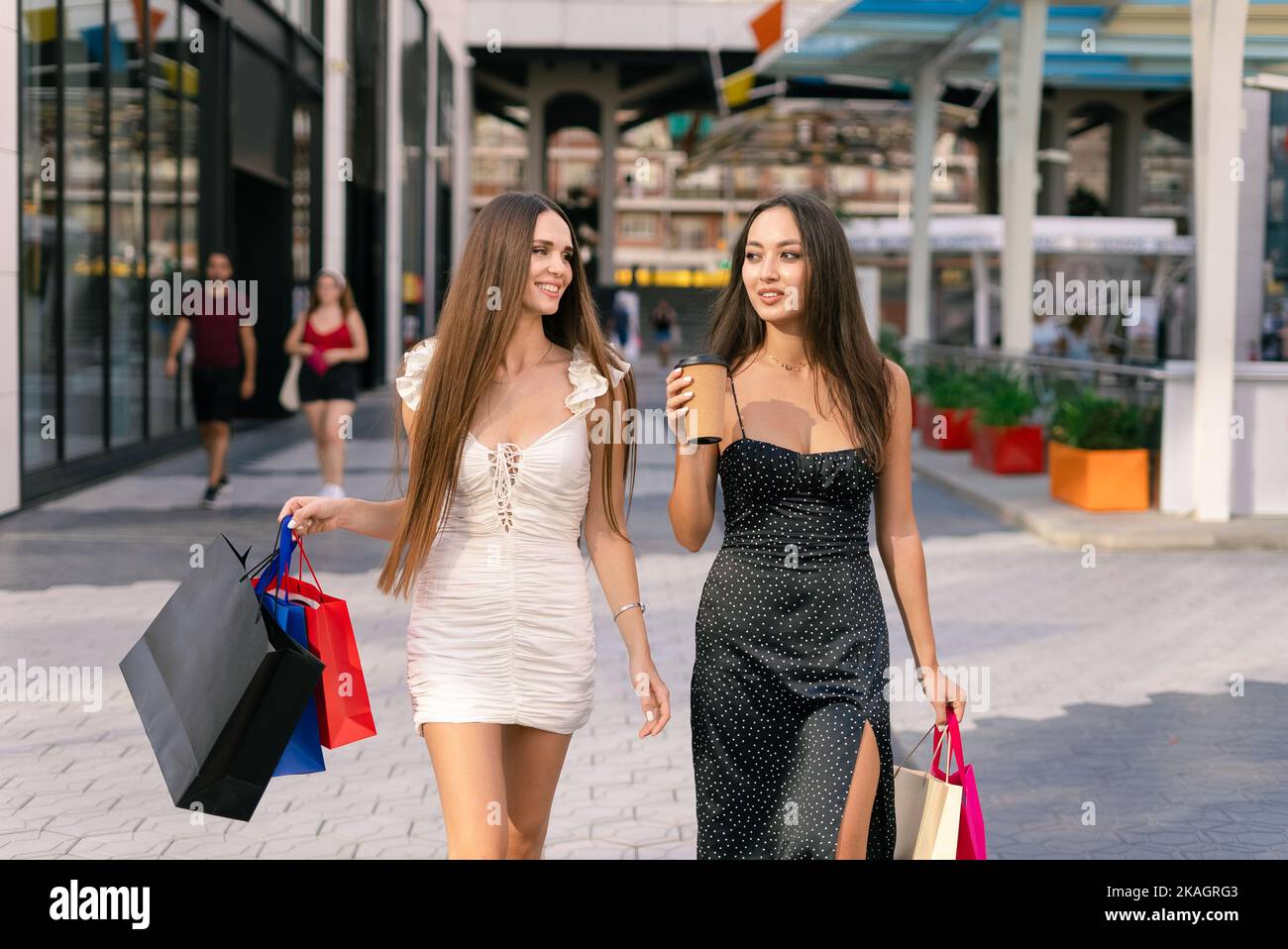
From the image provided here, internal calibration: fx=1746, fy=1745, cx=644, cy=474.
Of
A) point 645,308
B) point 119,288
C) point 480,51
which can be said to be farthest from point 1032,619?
point 645,308

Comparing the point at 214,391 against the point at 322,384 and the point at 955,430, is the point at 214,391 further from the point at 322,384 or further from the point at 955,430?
the point at 955,430

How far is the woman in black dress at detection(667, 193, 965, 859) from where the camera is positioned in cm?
342

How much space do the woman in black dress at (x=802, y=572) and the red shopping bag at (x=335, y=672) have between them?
0.68 m

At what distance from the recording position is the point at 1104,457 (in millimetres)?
12938

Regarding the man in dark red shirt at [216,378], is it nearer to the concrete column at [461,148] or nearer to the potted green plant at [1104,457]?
the potted green plant at [1104,457]

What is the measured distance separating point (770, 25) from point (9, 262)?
1894cm

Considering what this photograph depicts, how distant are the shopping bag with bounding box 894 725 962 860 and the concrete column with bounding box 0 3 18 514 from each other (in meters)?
10.0

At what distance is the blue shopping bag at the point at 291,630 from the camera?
332cm

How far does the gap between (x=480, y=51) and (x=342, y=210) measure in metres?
22.8

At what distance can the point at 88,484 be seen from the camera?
47.6 ft

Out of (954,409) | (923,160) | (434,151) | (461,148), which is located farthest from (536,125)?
(954,409)

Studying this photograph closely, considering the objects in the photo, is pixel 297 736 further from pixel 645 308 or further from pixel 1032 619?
pixel 645 308
